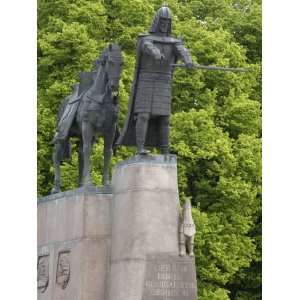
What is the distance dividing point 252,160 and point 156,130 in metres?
12.8

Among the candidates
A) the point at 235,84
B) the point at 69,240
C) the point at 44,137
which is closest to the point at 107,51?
the point at 69,240

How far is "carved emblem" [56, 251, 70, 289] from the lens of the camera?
19.4 meters

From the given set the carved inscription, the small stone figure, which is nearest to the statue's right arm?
the small stone figure

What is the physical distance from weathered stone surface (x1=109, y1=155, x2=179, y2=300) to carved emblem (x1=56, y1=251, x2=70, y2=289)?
36.8 inches

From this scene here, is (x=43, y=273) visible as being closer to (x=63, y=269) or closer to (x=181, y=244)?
(x=63, y=269)

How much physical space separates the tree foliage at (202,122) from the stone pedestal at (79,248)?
328 inches

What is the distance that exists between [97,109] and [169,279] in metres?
3.00

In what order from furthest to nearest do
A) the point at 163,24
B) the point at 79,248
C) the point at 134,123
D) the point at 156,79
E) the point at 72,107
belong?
the point at 72,107 → the point at 134,123 → the point at 79,248 → the point at 163,24 → the point at 156,79

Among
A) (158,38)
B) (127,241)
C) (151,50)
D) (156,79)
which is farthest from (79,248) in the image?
(158,38)

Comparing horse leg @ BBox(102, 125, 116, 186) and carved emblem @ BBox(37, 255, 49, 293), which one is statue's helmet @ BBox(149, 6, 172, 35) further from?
carved emblem @ BBox(37, 255, 49, 293)

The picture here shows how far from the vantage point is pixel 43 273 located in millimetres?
20406

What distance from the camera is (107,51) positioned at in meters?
19.1

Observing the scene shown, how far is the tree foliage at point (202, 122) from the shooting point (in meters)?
30.2
